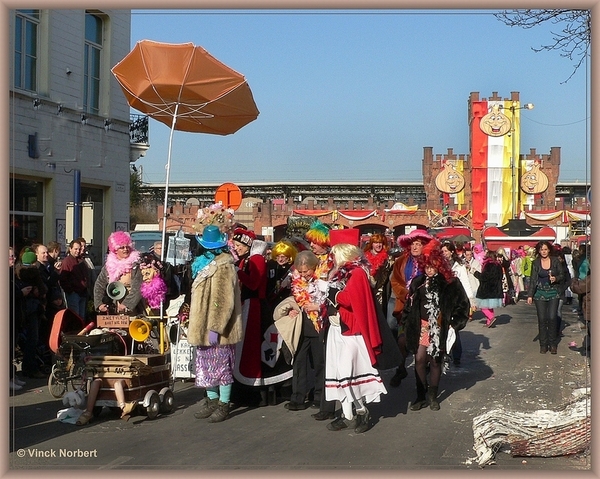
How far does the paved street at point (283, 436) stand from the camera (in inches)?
249

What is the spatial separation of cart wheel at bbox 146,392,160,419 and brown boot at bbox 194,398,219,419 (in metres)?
0.41

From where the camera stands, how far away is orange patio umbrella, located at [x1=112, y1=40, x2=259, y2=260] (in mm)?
9195

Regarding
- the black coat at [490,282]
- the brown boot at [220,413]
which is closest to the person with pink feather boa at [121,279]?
the brown boot at [220,413]

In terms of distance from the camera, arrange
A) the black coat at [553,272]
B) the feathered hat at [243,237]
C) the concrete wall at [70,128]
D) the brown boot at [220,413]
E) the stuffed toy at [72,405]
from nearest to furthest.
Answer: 1. the stuffed toy at [72,405]
2. the brown boot at [220,413]
3. the feathered hat at [243,237]
4. the black coat at [553,272]
5. the concrete wall at [70,128]

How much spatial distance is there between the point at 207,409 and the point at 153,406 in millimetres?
586

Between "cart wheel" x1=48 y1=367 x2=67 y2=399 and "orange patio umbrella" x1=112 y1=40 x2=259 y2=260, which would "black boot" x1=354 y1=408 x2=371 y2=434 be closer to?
"cart wheel" x1=48 y1=367 x2=67 y2=399

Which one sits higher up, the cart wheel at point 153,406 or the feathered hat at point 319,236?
the feathered hat at point 319,236

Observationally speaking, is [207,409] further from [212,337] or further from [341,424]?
[341,424]

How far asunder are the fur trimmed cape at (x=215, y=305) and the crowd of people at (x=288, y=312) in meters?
0.01

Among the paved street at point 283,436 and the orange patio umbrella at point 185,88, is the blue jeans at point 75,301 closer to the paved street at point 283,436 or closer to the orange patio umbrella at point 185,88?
the paved street at point 283,436

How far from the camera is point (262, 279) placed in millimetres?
8750

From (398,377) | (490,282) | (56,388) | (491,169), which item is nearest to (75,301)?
(56,388)

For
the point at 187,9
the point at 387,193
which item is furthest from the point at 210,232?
the point at 387,193

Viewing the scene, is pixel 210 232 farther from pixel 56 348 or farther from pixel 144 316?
pixel 56 348
